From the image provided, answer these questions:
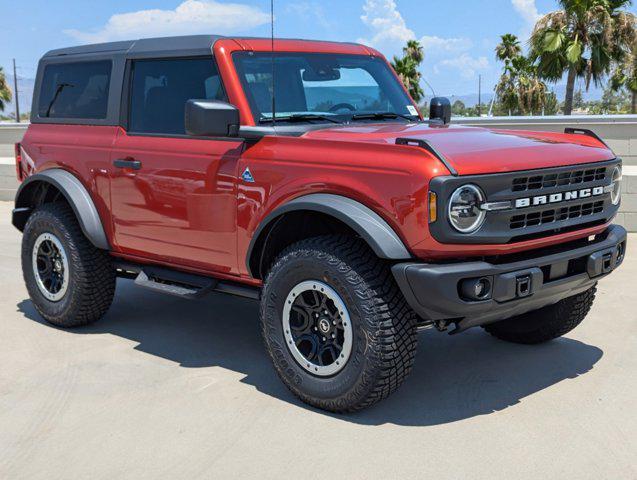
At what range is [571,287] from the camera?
4.35 metres

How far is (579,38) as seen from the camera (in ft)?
114

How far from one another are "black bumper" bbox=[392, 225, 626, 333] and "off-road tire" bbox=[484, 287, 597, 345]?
77 cm

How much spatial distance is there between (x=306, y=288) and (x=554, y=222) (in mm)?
1274

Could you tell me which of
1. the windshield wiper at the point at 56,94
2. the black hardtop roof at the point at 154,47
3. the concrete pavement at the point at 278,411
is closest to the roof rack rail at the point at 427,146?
the concrete pavement at the point at 278,411

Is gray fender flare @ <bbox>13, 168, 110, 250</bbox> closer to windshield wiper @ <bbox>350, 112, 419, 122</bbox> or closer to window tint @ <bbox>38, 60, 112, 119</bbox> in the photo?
window tint @ <bbox>38, 60, 112, 119</bbox>

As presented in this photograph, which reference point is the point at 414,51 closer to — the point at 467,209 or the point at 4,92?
the point at 4,92

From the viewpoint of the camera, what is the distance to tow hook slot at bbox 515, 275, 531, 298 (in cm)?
397

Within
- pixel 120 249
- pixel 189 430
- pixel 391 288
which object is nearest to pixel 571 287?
pixel 391 288

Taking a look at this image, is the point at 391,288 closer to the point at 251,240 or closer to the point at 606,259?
the point at 251,240

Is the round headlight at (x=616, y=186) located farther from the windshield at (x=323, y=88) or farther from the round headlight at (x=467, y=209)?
the windshield at (x=323, y=88)

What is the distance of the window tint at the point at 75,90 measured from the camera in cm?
578

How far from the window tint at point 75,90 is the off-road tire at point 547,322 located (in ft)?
9.84

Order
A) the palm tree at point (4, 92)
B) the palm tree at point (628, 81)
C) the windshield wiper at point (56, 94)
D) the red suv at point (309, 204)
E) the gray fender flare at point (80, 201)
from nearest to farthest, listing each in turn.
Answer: the red suv at point (309, 204) < the gray fender flare at point (80, 201) < the windshield wiper at point (56, 94) < the palm tree at point (628, 81) < the palm tree at point (4, 92)

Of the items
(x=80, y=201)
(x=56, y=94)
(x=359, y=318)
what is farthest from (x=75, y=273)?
(x=359, y=318)
